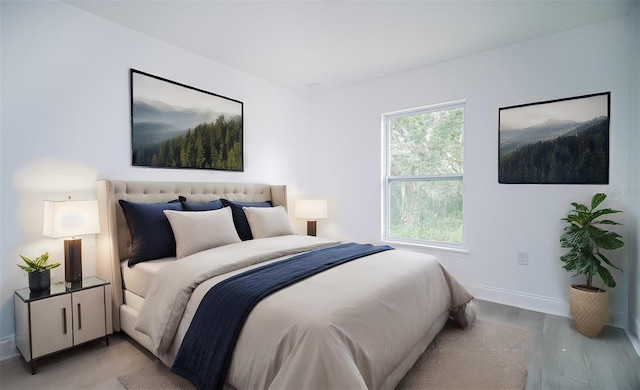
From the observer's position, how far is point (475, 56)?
340 centimetres

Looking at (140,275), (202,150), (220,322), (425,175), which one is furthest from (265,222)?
(425,175)

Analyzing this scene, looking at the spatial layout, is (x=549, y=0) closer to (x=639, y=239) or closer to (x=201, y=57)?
(x=639, y=239)

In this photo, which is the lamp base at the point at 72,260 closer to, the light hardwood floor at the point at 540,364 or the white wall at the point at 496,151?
the light hardwood floor at the point at 540,364

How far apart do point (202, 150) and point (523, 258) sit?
350cm

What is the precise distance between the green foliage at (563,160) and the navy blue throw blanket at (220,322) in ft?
8.00

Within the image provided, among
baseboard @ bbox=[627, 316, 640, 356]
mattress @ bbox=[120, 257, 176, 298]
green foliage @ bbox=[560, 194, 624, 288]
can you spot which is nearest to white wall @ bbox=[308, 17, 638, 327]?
baseboard @ bbox=[627, 316, 640, 356]

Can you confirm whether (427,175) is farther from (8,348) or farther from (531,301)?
(8,348)

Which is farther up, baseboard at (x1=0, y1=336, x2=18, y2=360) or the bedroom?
the bedroom

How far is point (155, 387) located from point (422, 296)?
1722 mm

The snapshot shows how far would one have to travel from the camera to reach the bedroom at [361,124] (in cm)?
229

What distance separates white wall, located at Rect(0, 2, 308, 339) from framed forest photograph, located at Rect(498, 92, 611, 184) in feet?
11.0

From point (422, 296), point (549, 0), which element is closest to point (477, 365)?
point (422, 296)

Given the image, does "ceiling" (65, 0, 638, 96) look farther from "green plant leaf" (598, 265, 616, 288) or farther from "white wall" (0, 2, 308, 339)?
"green plant leaf" (598, 265, 616, 288)

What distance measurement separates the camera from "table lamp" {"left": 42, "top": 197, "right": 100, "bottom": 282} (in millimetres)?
2193
